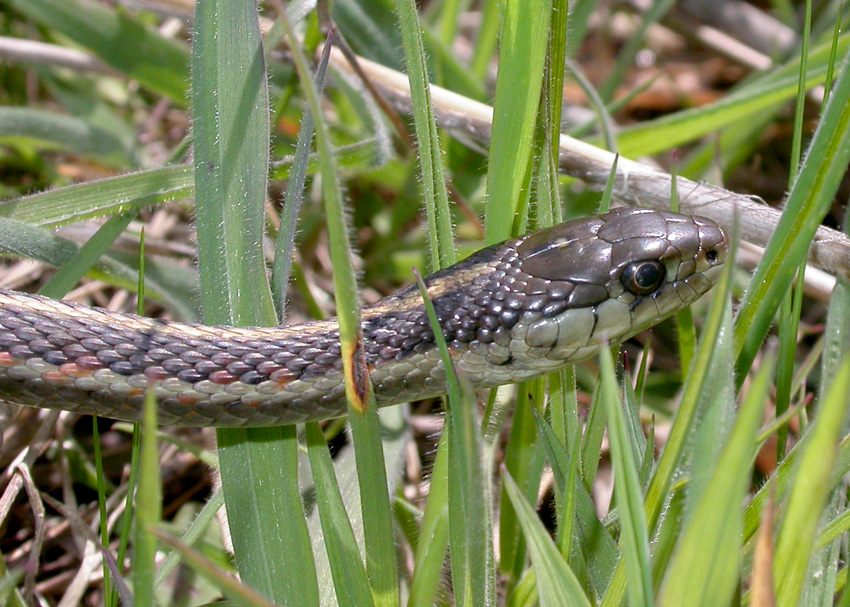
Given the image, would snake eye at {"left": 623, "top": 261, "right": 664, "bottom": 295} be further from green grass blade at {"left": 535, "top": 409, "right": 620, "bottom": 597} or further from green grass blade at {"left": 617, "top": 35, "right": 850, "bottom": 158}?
green grass blade at {"left": 617, "top": 35, "right": 850, "bottom": 158}

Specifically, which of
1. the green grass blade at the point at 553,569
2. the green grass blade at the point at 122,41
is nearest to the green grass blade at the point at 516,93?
the green grass blade at the point at 553,569

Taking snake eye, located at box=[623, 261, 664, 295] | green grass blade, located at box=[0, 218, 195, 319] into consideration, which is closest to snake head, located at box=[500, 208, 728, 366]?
snake eye, located at box=[623, 261, 664, 295]

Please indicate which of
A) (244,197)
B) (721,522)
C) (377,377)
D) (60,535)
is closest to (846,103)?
(721,522)

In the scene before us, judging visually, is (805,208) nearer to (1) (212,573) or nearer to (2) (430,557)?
(2) (430,557)

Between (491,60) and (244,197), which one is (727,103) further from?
(244,197)

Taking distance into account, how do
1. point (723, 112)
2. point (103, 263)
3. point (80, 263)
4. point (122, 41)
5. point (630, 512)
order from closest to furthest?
1. point (630, 512)
2. point (80, 263)
3. point (103, 263)
4. point (723, 112)
5. point (122, 41)

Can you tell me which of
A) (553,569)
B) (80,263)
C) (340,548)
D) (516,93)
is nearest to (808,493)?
(553,569)
